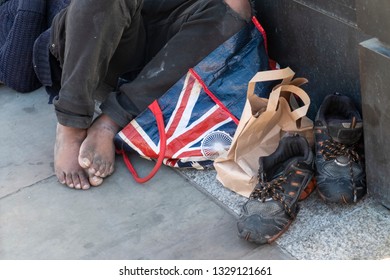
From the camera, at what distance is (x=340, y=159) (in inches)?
111

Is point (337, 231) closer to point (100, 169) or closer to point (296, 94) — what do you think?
point (296, 94)

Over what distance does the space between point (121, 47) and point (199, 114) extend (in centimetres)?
50

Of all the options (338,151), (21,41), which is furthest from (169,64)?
(21,41)

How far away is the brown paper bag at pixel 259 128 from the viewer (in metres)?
2.98

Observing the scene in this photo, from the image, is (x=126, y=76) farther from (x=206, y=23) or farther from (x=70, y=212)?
(x=70, y=212)

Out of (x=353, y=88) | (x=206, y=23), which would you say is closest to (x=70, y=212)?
(x=206, y=23)

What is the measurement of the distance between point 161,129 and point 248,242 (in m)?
0.68

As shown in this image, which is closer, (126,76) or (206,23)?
(206,23)

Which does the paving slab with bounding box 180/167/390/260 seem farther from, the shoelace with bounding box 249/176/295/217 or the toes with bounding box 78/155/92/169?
the toes with bounding box 78/155/92/169

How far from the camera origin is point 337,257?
2635 millimetres

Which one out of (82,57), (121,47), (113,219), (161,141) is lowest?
(113,219)

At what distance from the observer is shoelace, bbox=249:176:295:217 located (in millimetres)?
2799

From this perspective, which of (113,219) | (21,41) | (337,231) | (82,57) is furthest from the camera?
(21,41)

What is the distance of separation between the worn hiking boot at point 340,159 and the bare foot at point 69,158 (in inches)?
39.3
